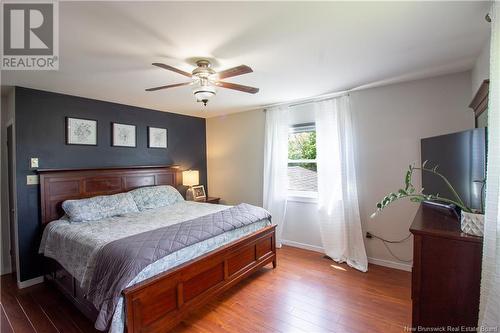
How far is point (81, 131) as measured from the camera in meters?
3.24

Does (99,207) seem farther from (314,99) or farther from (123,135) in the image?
(314,99)

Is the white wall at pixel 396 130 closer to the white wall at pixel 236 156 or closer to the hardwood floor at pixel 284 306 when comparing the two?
the hardwood floor at pixel 284 306

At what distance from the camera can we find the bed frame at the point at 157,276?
1739 mm

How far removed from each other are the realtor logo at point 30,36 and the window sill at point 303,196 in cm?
336

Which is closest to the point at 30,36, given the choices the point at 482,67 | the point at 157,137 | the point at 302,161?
the point at 157,137

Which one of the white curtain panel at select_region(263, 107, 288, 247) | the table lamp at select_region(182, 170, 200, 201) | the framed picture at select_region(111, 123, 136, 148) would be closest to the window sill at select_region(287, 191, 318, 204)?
the white curtain panel at select_region(263, 107, 288, 247)

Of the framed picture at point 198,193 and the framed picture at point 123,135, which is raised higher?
the framed picture at point 123,135

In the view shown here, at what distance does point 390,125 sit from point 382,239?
149cm

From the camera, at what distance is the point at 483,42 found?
1920 millimetres

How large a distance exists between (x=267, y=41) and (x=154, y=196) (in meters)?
2.78

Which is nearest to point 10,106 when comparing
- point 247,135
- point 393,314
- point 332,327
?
point 247,135

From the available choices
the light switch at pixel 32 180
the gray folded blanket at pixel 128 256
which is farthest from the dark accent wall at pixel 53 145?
the gray folded blanket at pixel 128 256

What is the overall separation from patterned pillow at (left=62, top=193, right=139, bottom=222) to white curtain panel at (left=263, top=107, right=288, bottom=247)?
Result: 2.08 m

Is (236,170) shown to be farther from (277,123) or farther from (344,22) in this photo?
(344,22)
